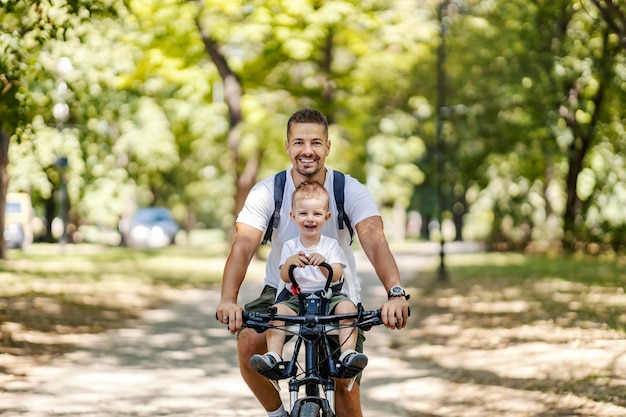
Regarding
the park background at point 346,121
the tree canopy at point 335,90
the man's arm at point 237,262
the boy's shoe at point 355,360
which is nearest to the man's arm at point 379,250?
the boy's shoe at point 355,360

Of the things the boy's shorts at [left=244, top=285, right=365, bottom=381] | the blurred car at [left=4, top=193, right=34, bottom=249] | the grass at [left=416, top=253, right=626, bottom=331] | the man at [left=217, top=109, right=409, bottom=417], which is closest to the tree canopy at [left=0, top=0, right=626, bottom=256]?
the blurred car at [left=4, top=193, right=34, bottom=249]

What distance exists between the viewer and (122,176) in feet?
125

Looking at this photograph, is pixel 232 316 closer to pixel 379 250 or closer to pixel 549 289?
pixel 379 250

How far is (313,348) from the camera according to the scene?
4.29 m

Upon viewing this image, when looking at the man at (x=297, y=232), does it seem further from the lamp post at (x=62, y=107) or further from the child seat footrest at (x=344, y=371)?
the lamp post at (x=62, y=107)

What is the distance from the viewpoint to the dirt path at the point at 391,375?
7598mm

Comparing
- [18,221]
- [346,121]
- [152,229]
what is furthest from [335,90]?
[152,229]

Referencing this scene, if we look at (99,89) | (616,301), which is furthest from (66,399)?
(99,89)

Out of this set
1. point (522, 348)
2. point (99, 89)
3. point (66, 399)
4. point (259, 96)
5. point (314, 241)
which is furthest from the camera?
point (99, 89)

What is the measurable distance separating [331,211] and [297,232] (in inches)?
7.1

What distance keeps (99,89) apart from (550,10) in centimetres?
1413

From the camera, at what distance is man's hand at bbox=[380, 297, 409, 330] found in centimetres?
414

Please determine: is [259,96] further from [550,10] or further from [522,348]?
[522,348]

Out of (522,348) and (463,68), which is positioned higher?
(463,68)
